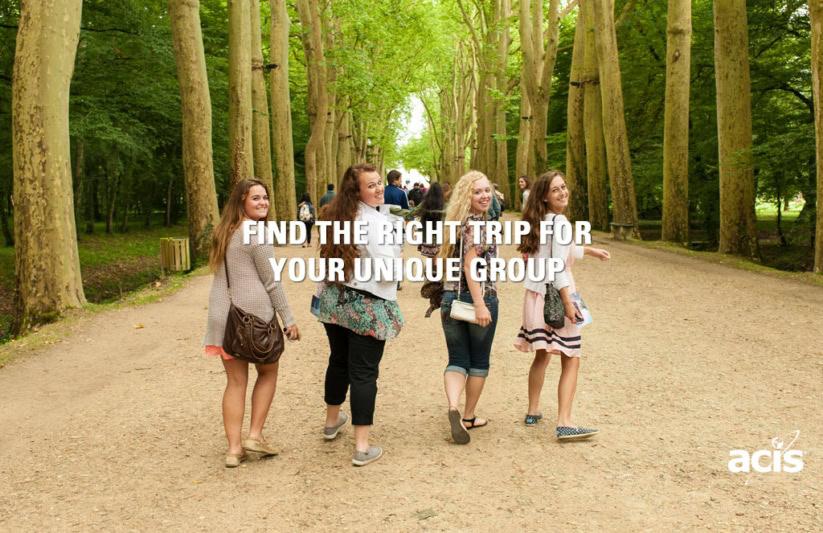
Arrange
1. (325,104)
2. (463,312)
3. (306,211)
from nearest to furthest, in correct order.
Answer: (463,312)
(306,211)
(325,104)

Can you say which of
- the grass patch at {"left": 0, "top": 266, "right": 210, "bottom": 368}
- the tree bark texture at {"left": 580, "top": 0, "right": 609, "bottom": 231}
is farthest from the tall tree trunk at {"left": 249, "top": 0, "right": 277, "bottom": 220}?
the tree bark texture at {"left": 580, "top": 0, "right": 609, "bottom": 231}

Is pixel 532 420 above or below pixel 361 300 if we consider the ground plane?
below

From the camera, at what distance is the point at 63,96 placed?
10.6 meters

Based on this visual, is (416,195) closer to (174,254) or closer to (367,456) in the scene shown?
(174,254)

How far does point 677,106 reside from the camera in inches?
754

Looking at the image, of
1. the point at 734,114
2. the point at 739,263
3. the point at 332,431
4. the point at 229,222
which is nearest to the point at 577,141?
the point at 734,114

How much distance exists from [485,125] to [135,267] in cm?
2624

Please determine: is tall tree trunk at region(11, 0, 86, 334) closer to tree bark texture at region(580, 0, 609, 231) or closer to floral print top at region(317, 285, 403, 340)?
floral print top at region(317, 285, 403, 340)

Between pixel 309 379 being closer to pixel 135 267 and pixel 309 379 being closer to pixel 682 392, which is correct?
pixel 682 392

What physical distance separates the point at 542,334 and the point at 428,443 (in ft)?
3.56

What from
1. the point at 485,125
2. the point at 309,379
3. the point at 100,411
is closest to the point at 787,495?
the point at 309,379

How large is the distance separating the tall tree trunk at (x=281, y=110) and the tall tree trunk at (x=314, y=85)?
1.45 m

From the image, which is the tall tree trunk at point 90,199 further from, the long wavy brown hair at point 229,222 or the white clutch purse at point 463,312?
the white clutch purse at point 463,312

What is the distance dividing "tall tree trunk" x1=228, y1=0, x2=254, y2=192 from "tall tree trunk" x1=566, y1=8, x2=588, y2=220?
1262cm
